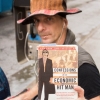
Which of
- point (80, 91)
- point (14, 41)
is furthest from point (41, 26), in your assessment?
point (14, 41)

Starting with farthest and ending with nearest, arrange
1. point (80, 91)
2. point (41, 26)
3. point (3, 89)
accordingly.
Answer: point (3, 89)
point (41, 26)
point (80, 91)

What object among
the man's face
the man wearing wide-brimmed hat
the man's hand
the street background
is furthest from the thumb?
the street background

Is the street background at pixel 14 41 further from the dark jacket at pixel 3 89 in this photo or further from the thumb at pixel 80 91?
the thumb at pixel 80 91

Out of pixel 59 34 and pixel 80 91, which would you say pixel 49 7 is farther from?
pixel 80 91

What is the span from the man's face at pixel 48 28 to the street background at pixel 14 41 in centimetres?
295

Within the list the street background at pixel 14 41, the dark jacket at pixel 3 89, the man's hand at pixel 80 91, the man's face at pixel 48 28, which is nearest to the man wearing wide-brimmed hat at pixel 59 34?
the man's face at pixel 48 28

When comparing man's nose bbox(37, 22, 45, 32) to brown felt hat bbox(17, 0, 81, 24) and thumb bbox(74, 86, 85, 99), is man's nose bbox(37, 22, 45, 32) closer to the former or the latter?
brown felt hat bbox(17, 0, 81, 24)

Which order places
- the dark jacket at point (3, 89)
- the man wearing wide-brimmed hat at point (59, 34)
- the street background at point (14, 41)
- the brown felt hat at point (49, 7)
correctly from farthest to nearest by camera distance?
the street background at point (14, 41)
the dark jacket at point (3, 89)
the brown felt hat at point (49, 7)
the man wearing wide-brimmed hat at point (59, 34)

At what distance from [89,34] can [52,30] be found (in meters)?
6.78

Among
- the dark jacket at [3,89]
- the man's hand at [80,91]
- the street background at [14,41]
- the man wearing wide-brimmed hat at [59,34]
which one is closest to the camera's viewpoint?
the man's hand at [80,91]

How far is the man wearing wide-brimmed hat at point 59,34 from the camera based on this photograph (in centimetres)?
172

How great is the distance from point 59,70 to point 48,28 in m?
→ 0.43

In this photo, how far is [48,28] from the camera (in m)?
1.89

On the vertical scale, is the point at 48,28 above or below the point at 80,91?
above
